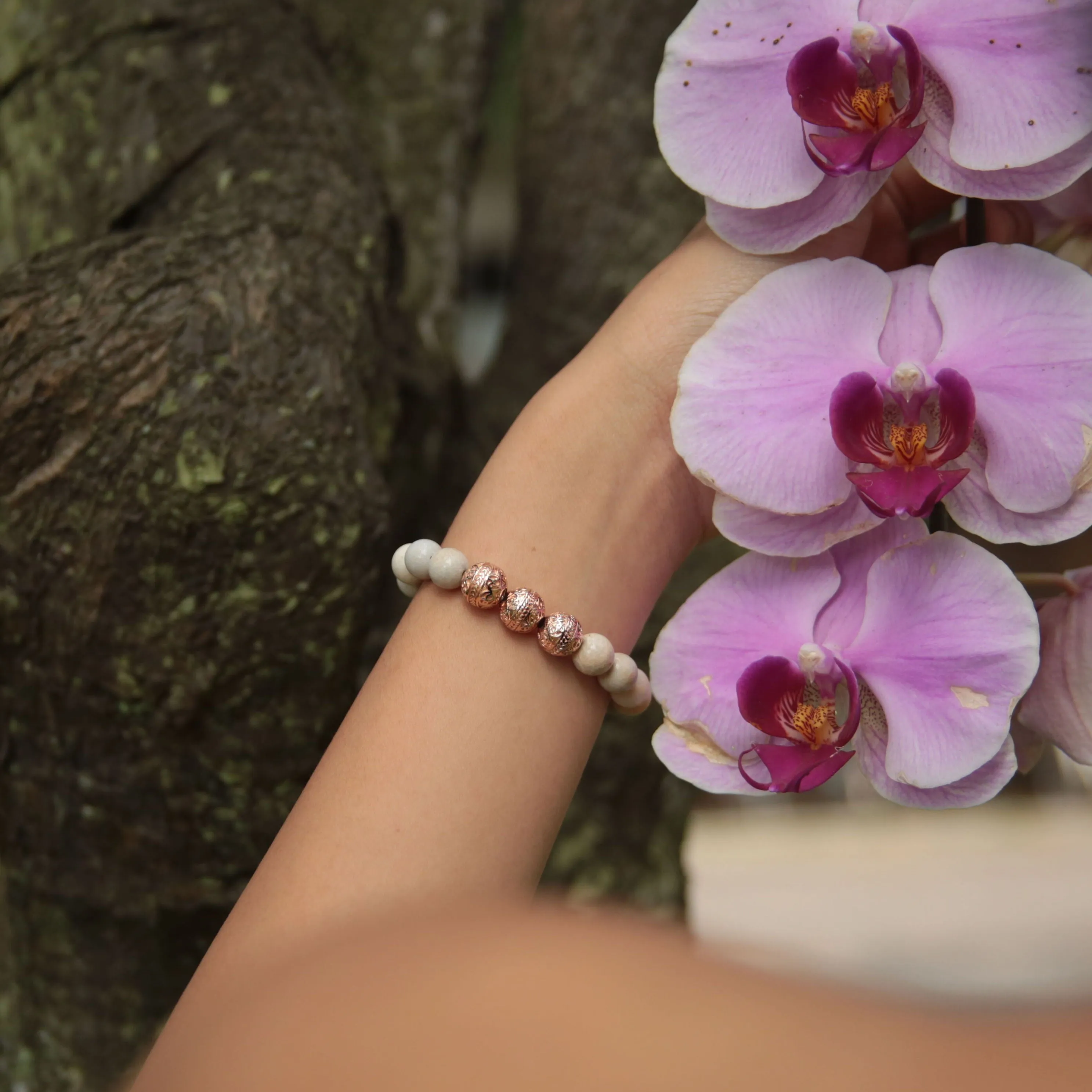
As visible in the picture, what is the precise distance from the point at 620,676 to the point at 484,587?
0.08 meters

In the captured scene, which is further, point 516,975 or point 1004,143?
point 1004,143

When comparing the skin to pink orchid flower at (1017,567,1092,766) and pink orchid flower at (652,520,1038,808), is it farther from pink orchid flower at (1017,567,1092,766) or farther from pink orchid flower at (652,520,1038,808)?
pink orchid flower at (1017,567,1092,766)

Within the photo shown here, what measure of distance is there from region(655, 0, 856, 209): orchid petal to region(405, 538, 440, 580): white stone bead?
0.21 metres

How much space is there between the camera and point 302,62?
70cm

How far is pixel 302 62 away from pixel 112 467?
342 mm

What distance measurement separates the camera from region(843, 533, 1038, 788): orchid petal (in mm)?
415

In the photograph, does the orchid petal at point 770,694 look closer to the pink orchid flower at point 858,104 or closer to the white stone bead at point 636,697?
the white stone bead at point 636,697

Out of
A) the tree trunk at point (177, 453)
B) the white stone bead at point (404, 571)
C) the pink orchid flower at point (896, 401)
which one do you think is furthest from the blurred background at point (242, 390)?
the pink orchid flower at point (896, 401)

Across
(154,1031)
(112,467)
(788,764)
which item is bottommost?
(154,1031)

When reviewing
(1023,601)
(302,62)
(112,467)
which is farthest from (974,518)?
(302,62)

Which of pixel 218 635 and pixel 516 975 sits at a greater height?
pixel 516 975

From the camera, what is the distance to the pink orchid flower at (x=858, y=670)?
1.37 feet

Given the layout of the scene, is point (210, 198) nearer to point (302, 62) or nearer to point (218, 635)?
point (302, 62)

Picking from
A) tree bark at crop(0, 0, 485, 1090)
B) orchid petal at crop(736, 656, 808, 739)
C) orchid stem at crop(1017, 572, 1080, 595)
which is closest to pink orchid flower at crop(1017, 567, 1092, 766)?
orchid stem at crop(1017, 572, 1080, 595)
